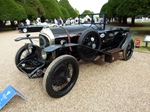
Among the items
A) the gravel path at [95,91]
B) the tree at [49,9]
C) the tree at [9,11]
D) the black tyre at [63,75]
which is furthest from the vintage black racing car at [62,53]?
the tree at [49,9]

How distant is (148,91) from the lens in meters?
3.05

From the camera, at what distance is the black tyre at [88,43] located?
3.36 m

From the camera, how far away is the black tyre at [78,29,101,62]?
3.36 meters

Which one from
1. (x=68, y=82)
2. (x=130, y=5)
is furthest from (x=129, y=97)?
(x=130, y=5)

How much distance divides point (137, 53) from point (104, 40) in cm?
228

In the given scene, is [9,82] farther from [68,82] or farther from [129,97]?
[129,97]

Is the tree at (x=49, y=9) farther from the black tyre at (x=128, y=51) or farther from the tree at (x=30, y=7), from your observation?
the black tyre at (x=128, y=51)

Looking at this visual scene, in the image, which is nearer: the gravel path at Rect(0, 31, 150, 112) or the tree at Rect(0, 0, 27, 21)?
the gravel path at Rect(0, 31, 150, 112)

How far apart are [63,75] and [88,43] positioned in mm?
1187

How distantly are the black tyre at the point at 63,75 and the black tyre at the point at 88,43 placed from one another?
1.85ft

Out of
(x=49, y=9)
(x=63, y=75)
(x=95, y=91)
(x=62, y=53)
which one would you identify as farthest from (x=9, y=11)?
(x=95, y=91)

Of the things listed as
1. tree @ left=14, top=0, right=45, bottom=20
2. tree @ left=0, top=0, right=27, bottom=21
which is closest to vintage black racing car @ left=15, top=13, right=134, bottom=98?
tree @ left=0, top=0, right=27, bottom=21

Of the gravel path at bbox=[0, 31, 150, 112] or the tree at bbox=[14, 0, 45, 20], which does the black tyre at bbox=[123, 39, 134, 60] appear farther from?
the tree at bbox=[14, 0, 45, 20]

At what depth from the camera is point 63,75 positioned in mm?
3002
